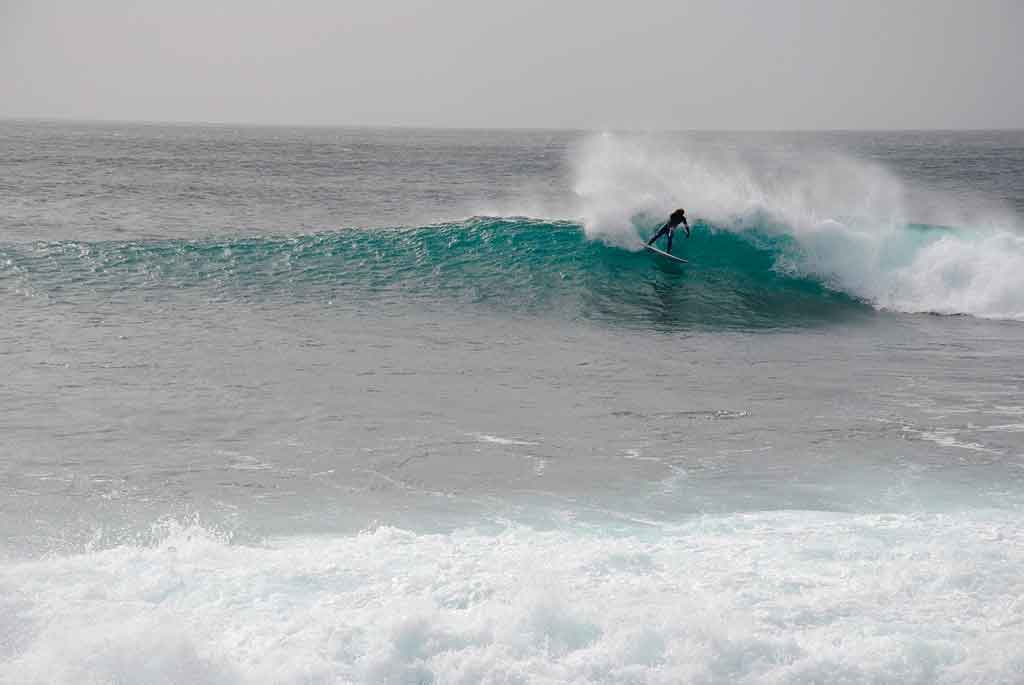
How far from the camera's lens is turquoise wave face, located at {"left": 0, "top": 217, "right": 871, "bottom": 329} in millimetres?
18734

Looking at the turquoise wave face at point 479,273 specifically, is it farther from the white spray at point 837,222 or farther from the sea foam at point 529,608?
the sea foam at point 529,608

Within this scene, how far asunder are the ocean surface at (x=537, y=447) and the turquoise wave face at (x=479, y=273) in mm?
99

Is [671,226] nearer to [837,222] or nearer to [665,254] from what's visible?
[665,254]

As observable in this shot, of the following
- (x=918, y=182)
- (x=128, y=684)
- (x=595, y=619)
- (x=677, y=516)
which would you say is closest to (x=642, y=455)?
(x=677, y=516)

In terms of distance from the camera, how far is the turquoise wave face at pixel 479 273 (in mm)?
18734

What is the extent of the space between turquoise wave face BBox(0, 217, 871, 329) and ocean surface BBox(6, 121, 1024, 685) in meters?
0.10

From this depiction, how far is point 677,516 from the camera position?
863 centimetres

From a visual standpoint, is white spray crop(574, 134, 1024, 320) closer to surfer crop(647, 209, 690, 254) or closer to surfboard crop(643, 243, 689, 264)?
surfboard crop(643, 243, 689, 264)

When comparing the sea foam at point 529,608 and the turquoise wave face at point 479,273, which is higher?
the turquoise wave face at point 479,273

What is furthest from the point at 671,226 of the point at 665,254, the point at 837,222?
the point at 837,222

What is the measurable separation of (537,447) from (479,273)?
34.0 feet

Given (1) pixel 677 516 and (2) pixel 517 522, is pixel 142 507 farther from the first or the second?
(1) pixel 677 516

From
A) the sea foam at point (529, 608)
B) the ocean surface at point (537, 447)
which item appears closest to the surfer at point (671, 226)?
the ocean surface at point (537, 447)

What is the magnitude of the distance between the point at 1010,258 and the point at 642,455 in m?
14.0
